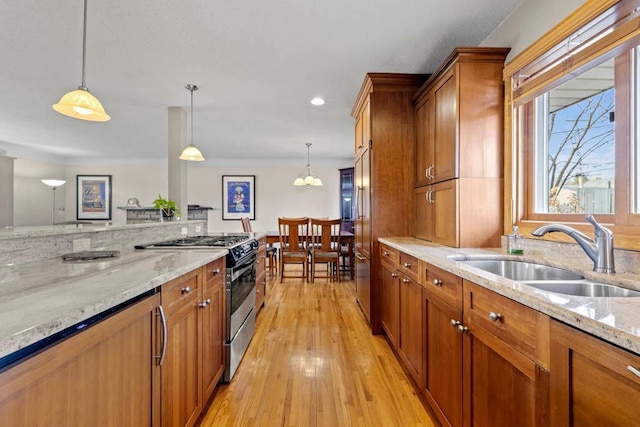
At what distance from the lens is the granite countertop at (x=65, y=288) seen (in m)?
0.65

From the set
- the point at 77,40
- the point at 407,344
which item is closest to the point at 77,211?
the point at 77,40

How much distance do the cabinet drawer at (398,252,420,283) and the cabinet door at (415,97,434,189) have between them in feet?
2.36

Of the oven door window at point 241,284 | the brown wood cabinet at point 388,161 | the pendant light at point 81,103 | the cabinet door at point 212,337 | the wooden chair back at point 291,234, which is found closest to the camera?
the cabinet door at point 212,337

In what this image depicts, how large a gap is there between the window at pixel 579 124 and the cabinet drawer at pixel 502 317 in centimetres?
68

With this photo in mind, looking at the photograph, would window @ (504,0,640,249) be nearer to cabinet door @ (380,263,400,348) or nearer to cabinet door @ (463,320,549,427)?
cabinet door @ (463,320,549,427)

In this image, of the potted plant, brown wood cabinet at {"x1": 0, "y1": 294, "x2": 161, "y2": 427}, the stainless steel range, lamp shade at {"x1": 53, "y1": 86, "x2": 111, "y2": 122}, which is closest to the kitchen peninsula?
brown wood cabinet at {"x1": 0, "y1": 294, "x2": 161, "y2": 427}

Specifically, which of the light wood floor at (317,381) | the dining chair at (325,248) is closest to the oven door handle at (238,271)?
the light wood floor at (317,381)

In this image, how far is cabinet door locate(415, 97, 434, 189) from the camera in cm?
244

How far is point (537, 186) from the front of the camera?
1.92 metres

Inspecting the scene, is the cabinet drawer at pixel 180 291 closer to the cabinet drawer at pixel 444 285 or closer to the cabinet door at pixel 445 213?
the cabinet drawer at pixel 444 285

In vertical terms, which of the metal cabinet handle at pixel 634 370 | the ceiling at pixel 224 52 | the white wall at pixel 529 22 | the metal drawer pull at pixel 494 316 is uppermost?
the ceiling at pixel 224 52

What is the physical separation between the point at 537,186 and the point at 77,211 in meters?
8.63

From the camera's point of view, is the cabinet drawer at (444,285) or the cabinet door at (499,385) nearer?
the cabinet door at (499,385)

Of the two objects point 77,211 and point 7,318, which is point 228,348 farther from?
point 77,211
